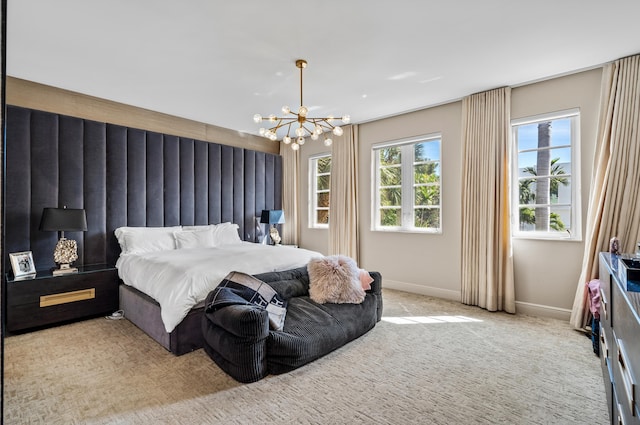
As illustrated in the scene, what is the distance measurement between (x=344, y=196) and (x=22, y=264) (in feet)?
13.4

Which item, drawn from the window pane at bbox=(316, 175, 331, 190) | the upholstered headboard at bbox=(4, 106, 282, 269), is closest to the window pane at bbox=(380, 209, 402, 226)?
the window pane at bbox=(316, 175, 331, 190)

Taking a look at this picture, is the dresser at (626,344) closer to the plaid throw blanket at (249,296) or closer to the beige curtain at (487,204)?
the plaid throw blanket at (249,296)

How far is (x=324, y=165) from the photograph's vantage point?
582 centimetres

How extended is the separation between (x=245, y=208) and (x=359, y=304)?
10.6ft

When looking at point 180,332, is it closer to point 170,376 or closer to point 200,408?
point 170,376

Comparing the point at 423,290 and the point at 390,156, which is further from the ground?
the point at 390,156

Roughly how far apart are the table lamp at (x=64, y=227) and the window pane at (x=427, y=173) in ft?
14.1

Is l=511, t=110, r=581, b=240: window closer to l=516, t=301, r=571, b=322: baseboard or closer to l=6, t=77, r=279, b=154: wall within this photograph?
l=516, t=301, r=571, b=322: baseboard

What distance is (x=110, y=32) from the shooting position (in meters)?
2.54

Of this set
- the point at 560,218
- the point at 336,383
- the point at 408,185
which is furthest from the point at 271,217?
the point at 560,218

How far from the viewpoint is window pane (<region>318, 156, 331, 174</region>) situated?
5734 millimetres

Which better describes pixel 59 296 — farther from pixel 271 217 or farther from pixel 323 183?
pixel 323 183

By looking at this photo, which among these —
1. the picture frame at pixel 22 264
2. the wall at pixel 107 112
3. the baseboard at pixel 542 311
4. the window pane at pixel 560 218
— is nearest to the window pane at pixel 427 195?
the window pane at pixel 560 218

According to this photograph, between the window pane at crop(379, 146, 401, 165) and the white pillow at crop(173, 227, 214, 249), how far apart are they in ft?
9.56
